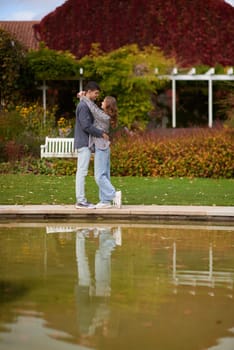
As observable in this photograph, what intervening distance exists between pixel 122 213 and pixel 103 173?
2.55 feet

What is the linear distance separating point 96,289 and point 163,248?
2236mm

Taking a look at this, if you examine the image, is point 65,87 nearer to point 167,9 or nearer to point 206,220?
point 167,9

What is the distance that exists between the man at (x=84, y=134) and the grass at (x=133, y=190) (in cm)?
111

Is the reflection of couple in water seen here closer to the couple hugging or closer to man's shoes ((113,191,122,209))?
man's shoes ((113,191,122,209))

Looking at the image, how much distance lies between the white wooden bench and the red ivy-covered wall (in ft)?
40.4

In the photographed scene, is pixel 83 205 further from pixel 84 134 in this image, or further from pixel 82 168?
pixel 84 134

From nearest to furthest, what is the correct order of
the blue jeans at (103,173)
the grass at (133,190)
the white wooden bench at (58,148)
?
the blue jeans at (103,173), the grass at (133,190), the white wooden bench at (58,148)

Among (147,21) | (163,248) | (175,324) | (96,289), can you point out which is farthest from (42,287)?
(147,21)

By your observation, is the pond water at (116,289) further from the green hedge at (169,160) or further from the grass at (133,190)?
the green hedge at (169,160)

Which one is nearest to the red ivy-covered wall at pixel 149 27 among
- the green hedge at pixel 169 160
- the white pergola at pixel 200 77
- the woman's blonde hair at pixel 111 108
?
the white pergola at pixel 200 77

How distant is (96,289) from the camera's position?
244 inches

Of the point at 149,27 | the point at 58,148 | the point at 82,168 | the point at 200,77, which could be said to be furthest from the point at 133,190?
the point at 149,27

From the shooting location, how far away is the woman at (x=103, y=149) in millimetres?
11289

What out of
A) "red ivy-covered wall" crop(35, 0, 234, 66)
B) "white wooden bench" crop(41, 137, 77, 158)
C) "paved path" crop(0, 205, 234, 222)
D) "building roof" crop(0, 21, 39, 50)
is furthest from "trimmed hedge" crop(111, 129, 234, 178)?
"building roof" crop(0, 21, 39, 50)
